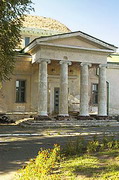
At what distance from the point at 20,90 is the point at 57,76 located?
3.63 m

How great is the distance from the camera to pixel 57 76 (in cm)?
2339

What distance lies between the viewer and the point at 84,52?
2081 centimetres

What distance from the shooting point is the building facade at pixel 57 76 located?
1952 centimetres

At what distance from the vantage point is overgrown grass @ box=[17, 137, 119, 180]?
5.34 metres

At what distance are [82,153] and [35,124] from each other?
1020cm

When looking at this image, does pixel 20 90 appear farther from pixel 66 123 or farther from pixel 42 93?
pixel 66 123

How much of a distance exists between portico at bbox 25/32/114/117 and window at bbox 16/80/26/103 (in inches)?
101

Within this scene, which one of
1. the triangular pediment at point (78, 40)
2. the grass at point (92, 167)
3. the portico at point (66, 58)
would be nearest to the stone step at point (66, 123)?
the portico at point (66, 58)

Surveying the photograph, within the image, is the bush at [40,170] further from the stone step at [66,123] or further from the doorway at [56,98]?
the doorway at [56,98]

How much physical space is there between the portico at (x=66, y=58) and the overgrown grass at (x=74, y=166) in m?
11.5

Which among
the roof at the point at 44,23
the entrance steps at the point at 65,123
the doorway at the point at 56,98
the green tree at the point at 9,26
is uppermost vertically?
the roof at the point at 44,23

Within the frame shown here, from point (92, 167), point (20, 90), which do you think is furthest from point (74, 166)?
point (20, 90)

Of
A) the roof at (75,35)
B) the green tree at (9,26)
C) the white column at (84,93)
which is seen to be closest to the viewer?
the green tree at (9,26)

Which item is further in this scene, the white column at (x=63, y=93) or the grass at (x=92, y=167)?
the white column at (x=63, y=93)
